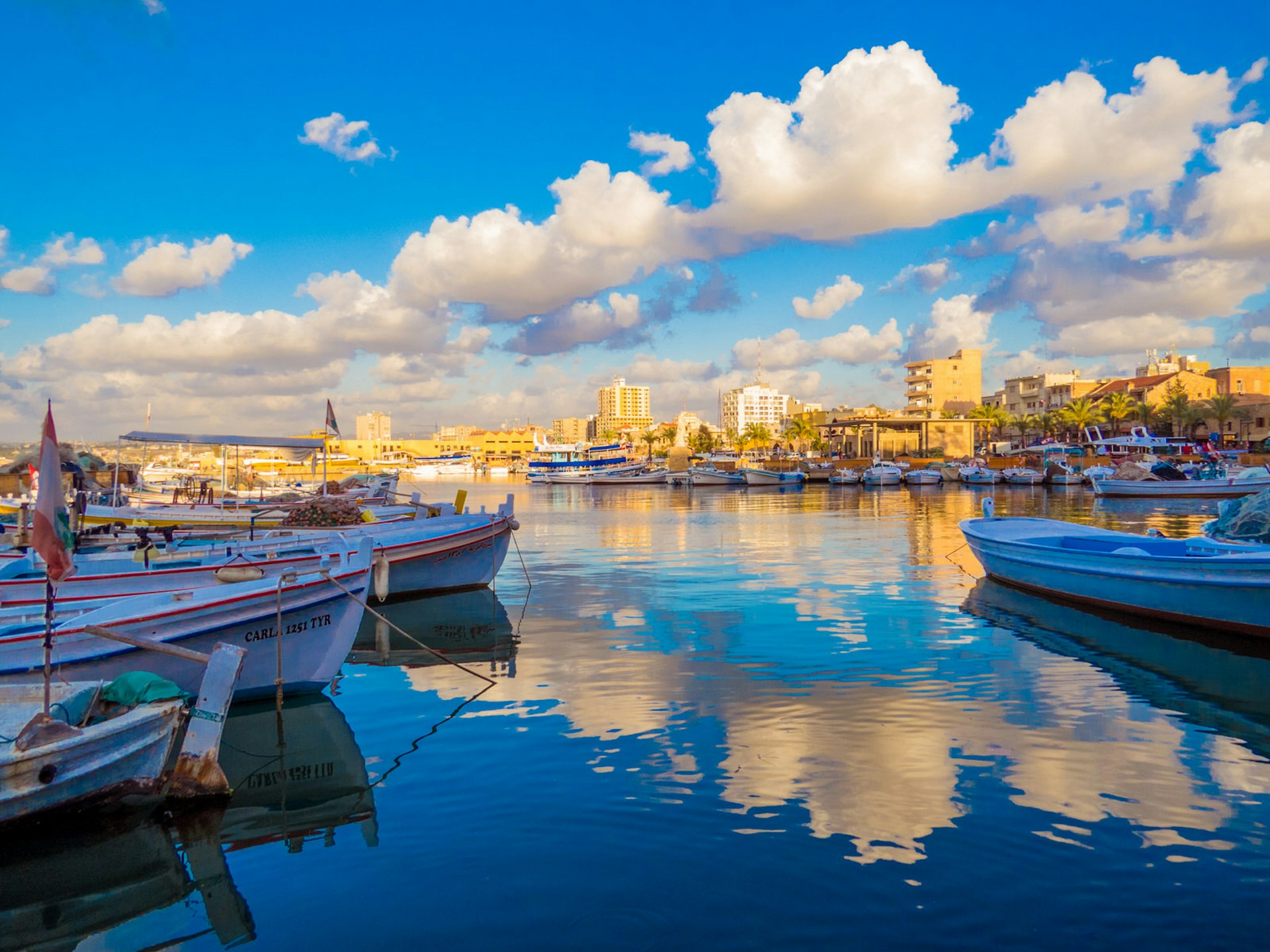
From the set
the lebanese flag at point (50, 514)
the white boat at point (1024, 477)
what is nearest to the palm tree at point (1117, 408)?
the white boat at point (1024, 477)

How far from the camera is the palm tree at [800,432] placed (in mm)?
136000

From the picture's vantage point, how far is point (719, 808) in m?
7.39

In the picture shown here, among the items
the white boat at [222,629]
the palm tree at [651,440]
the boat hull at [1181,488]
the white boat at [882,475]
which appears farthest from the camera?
the palm tree at [651,440]

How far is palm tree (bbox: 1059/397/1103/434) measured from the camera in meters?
101

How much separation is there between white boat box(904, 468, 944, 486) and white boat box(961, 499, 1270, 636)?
2305 inches

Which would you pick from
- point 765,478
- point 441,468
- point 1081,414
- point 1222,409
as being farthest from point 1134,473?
point 441,468

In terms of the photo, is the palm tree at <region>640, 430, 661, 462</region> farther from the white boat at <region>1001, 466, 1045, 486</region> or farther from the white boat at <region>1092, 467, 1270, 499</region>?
the white boat at <region>1092, 467, 1270, 499</region>

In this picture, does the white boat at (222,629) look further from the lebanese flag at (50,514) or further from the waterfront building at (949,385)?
the waterfront building at (949,385)

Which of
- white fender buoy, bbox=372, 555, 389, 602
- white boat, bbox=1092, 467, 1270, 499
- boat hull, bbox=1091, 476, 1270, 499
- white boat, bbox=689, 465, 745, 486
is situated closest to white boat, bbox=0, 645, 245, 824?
white fender buoy, bbox=372, 555, 389, 602

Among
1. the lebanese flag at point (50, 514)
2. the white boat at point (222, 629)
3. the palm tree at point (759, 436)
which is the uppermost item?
the palm tree at point (759, 436)

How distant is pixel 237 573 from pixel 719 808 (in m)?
9.14

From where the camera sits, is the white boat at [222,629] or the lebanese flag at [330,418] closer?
the white boat at [222,629]

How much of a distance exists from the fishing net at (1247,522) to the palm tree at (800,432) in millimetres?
116457

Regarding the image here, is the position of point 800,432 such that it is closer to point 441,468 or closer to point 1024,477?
point 1024,477
